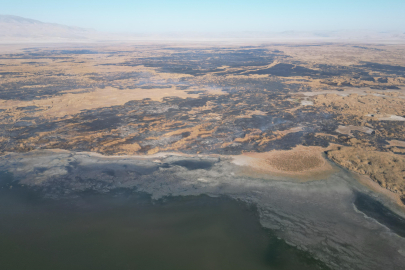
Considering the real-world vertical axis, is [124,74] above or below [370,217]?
above

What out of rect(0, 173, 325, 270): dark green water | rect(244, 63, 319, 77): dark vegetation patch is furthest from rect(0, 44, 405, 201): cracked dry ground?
rect(0, 173, 325, 270): dark green water

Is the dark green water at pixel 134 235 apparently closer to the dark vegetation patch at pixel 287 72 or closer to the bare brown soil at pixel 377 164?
the bare brown soil at pixel 377 164

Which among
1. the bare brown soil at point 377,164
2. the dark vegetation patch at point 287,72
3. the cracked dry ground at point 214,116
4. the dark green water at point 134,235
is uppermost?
the dark vegetation patch at point 287,72

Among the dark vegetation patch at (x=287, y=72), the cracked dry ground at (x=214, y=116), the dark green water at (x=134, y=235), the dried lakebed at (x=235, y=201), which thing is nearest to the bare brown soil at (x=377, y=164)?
the cracked dry ground at (x=214, y=116)

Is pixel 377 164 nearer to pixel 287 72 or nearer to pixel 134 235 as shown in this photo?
pixel 134 235

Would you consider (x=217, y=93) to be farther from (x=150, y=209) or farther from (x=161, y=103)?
(x=150, y=209)

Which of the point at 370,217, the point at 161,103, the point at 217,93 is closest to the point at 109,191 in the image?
the point at 370,217
